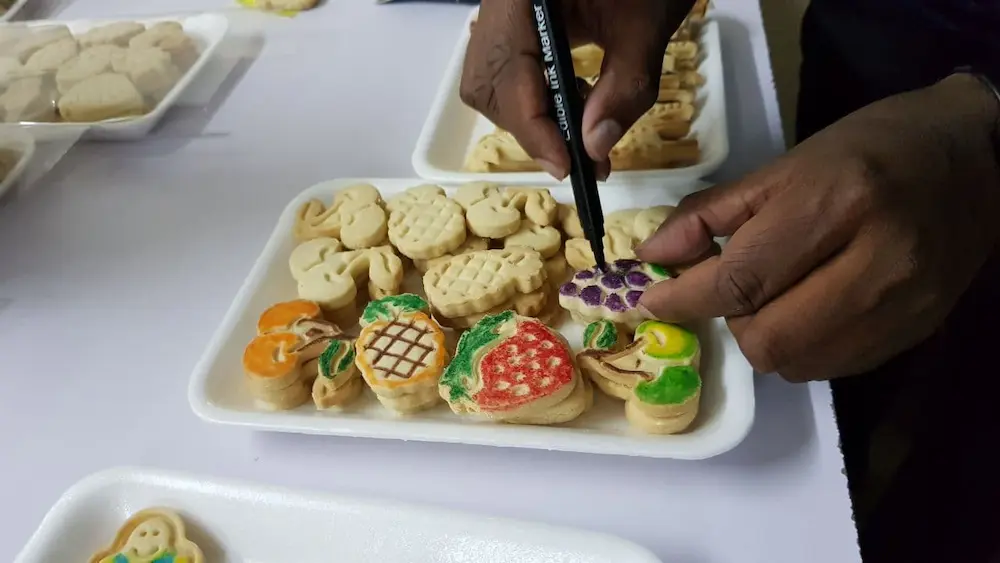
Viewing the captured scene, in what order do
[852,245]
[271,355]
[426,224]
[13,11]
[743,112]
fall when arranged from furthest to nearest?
[13,11] < [743,112] < [426,224] < [271,355] < [852,245]

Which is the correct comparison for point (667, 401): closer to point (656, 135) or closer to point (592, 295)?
point (592, 295)

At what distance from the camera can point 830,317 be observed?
56 cm

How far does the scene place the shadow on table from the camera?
86 cm

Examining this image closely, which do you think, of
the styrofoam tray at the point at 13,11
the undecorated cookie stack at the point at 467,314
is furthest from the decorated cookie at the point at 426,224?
the styrofoam tray at the point at 13,11

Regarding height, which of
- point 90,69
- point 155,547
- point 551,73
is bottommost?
point 155,547

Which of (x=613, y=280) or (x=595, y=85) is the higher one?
(x=595, y=85)

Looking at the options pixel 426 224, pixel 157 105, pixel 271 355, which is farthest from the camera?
pixel 157 105

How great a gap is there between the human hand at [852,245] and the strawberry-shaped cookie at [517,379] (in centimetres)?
9

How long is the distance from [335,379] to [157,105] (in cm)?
60

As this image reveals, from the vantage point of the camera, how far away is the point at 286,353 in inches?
26.1

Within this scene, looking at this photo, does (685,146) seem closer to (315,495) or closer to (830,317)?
(830,317)

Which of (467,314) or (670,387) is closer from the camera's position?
(670,387)

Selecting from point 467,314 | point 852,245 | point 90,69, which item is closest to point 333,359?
point 467,314

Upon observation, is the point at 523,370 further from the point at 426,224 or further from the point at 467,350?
the point at 426,224
